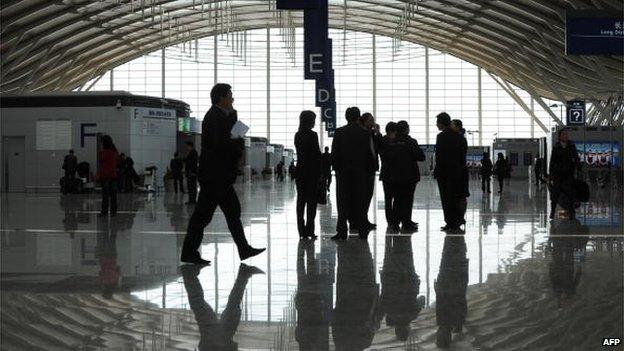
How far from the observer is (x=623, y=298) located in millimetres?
5340

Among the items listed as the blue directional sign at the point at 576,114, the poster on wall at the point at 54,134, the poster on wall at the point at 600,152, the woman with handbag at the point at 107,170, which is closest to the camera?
the woman with handbag at the point at 107,170

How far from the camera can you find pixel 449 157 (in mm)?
11680

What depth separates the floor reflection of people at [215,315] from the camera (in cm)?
405

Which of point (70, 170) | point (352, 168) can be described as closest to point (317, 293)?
point (352, 168)

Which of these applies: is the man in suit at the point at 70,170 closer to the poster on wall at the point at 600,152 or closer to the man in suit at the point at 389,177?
the man in suit at the point at 389,177

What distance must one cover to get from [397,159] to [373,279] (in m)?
5.48

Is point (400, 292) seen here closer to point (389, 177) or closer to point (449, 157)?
point (389, 177)

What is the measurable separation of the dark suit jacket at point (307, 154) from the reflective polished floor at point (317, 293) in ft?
2.65

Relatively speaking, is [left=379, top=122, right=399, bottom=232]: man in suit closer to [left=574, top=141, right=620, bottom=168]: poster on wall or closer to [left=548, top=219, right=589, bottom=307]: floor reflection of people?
[left=548, top=219, right=589, bottom=307]: floor reflection of people

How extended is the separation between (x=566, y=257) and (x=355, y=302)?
10.5ft

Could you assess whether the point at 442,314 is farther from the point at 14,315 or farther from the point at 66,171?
the point at 66,171

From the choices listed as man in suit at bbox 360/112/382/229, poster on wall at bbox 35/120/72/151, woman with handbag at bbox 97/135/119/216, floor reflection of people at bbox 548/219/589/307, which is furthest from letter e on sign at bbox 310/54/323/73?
floor reflection of people at bbox 548/219/589/307

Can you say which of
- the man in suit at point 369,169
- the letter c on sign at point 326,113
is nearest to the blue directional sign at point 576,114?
the letter c on sign at point 326,113

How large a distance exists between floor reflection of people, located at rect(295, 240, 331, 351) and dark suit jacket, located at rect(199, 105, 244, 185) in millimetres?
1031
